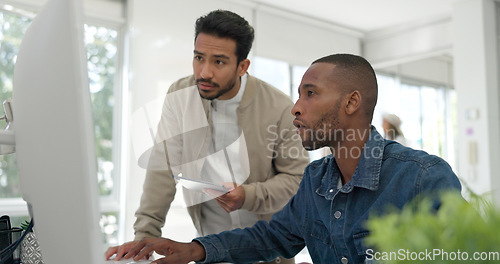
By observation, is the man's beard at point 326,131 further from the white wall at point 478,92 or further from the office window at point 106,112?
the white wall at point 478,92

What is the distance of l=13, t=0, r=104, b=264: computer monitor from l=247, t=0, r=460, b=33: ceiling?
14.7 feet

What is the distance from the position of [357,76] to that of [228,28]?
0.51 metres

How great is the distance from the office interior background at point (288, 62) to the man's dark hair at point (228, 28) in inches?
72.8

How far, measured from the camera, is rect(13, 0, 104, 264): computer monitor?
428 millimetres

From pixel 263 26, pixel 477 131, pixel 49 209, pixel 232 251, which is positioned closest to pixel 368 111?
pixel 232 251

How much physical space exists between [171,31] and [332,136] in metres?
3.38

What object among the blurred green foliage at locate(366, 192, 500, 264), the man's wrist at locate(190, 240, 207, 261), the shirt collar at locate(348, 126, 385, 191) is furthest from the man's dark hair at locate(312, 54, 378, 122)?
the blurred green foliage at locate(366, 192, 500, 264)

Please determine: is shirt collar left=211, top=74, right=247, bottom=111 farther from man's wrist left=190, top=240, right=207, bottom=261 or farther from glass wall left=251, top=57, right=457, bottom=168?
glass wall left=251, top=57, right=457, bottom=168

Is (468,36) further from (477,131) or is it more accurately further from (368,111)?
(368,111)

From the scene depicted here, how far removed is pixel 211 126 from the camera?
155 centimetres

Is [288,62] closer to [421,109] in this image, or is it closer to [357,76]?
[421,109]

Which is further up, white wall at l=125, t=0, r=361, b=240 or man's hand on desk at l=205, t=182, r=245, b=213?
white wall at l=125, t=0, r=361, b=240

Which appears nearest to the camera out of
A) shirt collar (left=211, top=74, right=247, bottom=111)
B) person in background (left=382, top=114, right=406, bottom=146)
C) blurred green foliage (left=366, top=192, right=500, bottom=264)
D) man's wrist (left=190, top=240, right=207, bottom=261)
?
blurred green foliage (left=366, top=192, right=500, bottom=264)

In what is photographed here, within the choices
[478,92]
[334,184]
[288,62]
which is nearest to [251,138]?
[334,184]
